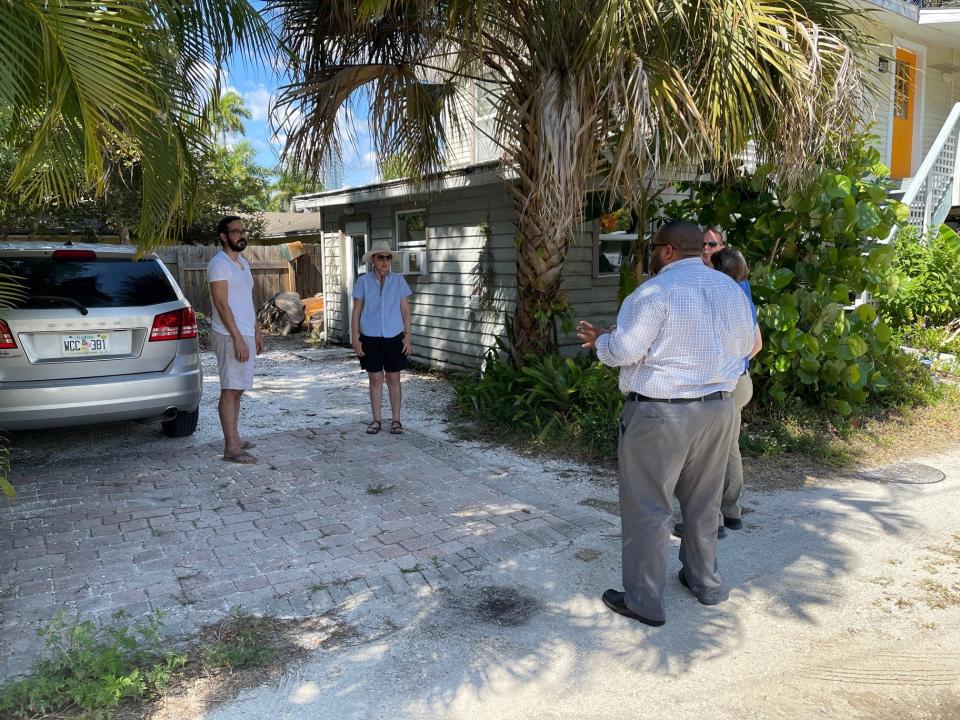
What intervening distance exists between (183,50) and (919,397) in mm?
7469

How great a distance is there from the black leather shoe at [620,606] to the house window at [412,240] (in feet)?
26.3

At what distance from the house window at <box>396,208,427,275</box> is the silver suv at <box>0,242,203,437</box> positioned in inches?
216

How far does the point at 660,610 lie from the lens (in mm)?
3539

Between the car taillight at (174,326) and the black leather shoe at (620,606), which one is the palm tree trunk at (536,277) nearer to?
the car taillight at (174,326)

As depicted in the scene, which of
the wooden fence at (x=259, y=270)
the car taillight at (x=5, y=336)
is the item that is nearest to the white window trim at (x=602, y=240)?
the car taillight at (x=5, y=336)

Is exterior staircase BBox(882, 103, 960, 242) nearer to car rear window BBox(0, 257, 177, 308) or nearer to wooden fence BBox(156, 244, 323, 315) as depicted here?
car rear window BBox(0, 257, 177, 308)

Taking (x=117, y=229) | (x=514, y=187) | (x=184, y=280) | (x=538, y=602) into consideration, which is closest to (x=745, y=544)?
(x=538, y=602)

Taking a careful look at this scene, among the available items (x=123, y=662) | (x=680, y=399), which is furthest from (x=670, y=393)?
(x=123, y=662)

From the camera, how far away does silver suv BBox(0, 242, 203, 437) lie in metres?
5.33

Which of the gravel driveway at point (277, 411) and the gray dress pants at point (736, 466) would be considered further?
the gravel driveway at point (277, 411)

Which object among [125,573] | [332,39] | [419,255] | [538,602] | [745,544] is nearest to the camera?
[538,602]

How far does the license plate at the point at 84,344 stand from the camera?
5.46 metres

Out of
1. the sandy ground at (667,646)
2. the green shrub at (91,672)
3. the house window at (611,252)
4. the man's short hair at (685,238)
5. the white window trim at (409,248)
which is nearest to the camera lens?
the green shrub at (91,672)

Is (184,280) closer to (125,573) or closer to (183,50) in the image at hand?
(183,50)
